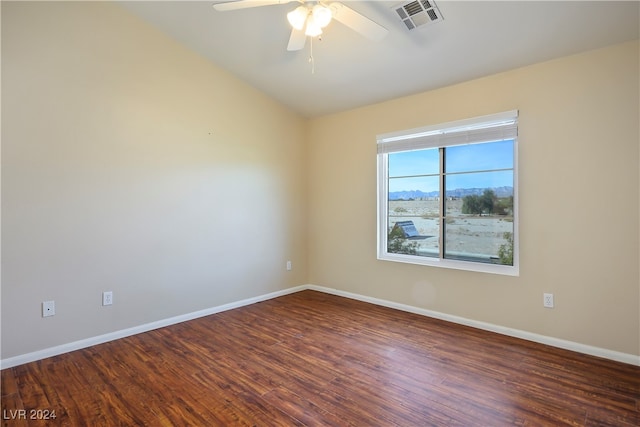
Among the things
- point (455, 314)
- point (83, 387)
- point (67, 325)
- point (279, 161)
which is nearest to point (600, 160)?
point (455, 314)

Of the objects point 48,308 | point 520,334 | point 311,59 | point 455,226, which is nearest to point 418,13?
point 311,59

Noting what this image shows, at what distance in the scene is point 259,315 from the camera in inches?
145

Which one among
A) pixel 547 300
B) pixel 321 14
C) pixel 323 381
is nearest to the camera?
pixel 321 14

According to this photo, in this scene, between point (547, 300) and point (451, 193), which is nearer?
point (547, 300)

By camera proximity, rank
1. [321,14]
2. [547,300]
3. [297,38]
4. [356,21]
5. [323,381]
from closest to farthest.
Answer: [321,14], [356,21], [323,381], [297,38], [547,300]

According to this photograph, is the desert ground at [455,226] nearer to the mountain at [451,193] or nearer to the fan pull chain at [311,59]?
the mountain at [451,193]

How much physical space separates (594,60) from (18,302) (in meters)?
4.95

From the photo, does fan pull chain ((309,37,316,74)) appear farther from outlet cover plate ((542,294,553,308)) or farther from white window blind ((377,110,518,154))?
outlet cover plate ((542,294,553,308))

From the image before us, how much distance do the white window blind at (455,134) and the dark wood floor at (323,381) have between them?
1.90 metres

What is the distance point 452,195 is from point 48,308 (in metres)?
3.89

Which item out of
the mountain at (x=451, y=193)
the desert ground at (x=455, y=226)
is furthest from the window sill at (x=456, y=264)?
the mountain at (x=451, y=193)

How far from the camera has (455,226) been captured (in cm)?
354

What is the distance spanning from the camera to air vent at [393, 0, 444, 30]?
A: 2.38 meters

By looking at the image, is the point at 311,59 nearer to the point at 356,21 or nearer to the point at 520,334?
the point at 356,21
